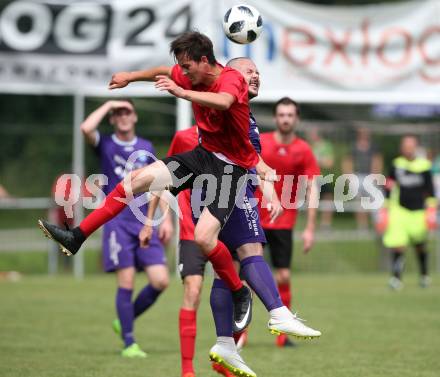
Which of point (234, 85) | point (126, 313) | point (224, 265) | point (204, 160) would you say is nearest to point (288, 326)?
point (224, 265)

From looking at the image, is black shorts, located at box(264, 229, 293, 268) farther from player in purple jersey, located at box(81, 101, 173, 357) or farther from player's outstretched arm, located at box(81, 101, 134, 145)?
player's outstretched arm, located at box(81, 101, 134, 145)

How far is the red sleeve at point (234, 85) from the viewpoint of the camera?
625 cm

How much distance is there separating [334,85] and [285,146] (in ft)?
20.3

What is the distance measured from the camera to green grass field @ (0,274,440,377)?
7.69 meters

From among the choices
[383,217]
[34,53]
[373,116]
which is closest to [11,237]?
[34,53]

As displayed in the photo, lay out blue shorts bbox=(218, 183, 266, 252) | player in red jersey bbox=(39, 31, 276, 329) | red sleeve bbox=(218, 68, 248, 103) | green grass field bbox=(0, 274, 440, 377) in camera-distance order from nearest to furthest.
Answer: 1. red sleeve bbox=(218, 68, 248, 103)
2. player in red jersey bbox=(39, 31, 276, 329)
3. blue shorts bbox=(218, 183, 266, 252)
4. green grass field bbox=(0, 274, 440, 377)

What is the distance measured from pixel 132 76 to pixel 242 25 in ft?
2.79

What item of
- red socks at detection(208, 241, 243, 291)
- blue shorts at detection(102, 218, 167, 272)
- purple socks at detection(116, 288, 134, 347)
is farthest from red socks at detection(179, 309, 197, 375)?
blue shorts at detection(102, 218, 167, 272)

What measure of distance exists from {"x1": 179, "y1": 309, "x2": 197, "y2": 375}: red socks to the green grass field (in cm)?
36

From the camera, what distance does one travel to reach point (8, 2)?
15.1 metres

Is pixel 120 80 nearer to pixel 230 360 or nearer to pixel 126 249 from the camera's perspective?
pixel 230 360

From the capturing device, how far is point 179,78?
664cm

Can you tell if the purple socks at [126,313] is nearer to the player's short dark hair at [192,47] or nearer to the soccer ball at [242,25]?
the soccer ball at [242,25]

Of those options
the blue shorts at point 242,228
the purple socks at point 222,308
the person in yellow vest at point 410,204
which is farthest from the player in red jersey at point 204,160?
the person in yellow vest at point 410,204
